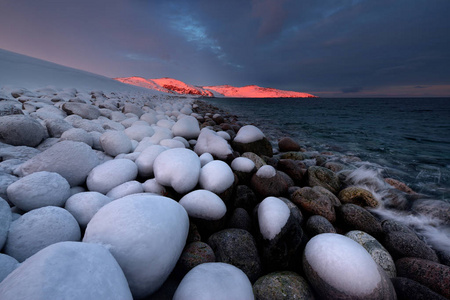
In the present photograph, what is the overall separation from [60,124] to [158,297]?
239 centimetres

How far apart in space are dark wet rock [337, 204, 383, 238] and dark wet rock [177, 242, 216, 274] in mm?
1671

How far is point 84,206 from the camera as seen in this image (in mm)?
1188

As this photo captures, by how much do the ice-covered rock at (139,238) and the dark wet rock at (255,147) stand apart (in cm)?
271

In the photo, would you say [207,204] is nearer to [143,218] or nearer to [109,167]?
[143,218]

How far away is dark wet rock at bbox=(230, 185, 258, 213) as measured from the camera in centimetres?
199

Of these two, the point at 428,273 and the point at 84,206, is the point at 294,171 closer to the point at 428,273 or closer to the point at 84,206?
the point at 428,273

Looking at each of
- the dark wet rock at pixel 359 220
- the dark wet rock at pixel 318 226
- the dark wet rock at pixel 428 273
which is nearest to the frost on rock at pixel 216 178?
the dark wet rock at pixel 318 226

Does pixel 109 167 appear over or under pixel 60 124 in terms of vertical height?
under

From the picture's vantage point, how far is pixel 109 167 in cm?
166

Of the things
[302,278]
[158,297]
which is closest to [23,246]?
[158,297]

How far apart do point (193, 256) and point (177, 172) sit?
27.9 inches

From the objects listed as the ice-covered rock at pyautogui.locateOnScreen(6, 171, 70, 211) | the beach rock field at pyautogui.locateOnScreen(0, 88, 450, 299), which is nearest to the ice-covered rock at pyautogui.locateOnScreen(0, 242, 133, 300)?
the beach rock field at pyautogui.locateOnScreen(0, 88, 450, 299)

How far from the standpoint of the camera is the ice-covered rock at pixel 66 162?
1.42m

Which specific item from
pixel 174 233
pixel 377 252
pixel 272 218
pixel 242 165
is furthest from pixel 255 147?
pixel 174 233
